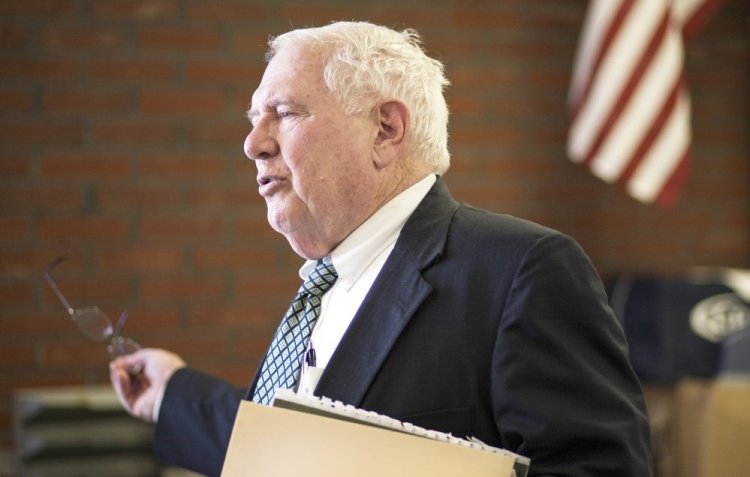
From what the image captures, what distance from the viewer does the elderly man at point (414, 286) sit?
4.43ft

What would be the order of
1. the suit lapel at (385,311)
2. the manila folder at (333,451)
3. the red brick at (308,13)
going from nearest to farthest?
the manila folder at (333,451) → the suit lapel at (385,311) → the red brick at (308,13)

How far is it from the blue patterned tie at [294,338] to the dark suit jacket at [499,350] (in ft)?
0.47

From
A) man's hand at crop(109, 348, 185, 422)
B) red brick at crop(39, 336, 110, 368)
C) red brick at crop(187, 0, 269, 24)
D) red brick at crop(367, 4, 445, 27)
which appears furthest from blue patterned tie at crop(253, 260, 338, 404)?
red brick at crop(367, 4, 445, 27)

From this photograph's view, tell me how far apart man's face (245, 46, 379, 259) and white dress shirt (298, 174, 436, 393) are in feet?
0.07

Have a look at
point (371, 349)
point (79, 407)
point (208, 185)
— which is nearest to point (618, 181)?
point (208, 185)

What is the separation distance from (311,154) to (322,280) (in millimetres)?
208

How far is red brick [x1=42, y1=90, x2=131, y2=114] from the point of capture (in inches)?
133

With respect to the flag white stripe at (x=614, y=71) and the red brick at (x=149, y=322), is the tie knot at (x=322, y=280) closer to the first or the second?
the red brick at (x=149, y=322)

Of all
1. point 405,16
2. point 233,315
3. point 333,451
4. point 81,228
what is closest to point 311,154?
point 333,451

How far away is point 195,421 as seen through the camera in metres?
1.95

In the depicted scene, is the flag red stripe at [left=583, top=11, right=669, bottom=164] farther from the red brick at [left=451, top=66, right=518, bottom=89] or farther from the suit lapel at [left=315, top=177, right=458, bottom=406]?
the suit lapel at [left=315, top=177, right=458, bottom=406]

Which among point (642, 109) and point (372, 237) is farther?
point (642, 109)

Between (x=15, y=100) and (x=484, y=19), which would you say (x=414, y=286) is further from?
(x=484, y=19)

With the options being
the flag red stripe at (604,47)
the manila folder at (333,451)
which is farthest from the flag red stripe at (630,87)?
the manila folder at (333,451)
